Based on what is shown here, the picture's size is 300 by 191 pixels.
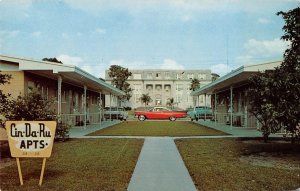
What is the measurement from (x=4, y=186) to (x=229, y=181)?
4.41 m

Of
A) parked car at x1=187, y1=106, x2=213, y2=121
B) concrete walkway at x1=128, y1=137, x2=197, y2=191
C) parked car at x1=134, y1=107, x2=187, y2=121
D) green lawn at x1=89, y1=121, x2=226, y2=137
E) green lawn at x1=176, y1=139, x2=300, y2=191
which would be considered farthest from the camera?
parked car at x1=187, y1=106, x2=213, y2=121

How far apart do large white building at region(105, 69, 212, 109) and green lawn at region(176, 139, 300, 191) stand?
89.3 metres

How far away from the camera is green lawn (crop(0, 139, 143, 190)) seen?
7.96m

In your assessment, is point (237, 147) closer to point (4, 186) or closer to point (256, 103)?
point (256, 103)

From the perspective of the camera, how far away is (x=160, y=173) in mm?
9289

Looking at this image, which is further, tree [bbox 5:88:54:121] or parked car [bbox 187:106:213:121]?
parked car [bbox 187:106:213:121]

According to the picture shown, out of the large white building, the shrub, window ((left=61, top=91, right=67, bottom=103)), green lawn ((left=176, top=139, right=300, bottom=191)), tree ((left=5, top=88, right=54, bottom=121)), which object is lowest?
green lawn ((left=176, top=139, right=300, bottom=191))

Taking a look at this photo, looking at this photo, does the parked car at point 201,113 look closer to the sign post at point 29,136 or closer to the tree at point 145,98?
the sign post at point 29,136

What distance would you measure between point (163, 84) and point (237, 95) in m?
74.8

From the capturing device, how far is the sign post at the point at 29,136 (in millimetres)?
7562

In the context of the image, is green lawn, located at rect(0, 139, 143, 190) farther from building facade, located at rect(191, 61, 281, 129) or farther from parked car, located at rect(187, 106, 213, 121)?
parked car, located at rect(187, 106, 213, 121)

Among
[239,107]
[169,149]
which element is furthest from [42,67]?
[239,107]

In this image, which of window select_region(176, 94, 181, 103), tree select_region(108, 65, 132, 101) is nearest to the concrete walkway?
tree select_region(108, 65, 132, 101)

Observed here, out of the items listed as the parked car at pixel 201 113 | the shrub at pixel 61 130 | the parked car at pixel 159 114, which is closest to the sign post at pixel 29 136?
the shrub at pixel 61 130
